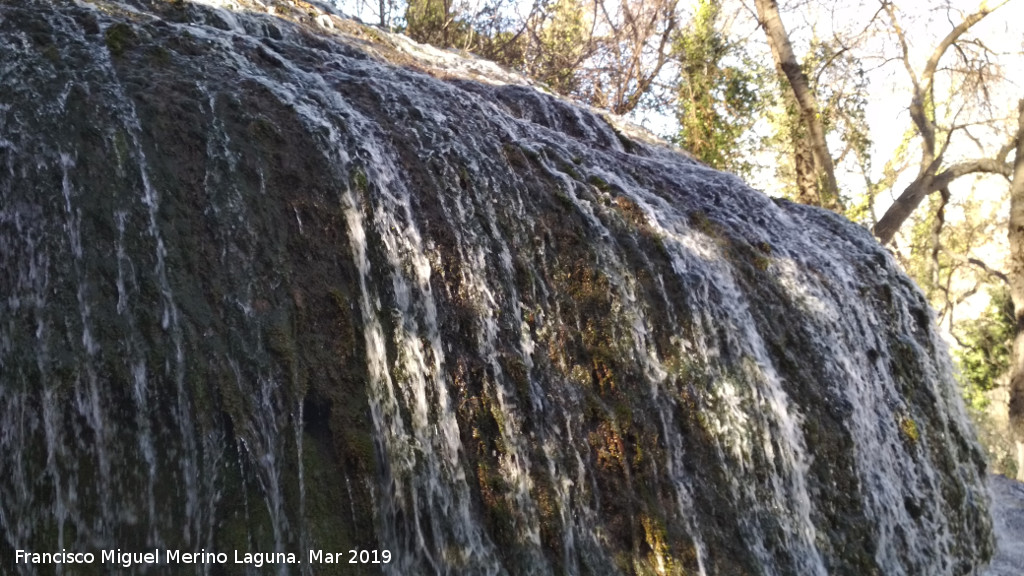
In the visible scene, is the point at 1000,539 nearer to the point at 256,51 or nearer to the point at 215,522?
the point at 215,522

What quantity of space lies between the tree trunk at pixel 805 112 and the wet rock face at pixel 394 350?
5.82 metres

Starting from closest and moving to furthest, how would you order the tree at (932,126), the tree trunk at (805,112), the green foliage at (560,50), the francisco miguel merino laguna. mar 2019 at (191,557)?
the francisco miguel merino laguna. mar 2019 at (191,557) < the tree trunk at (805,112) < the tree at (932,126) < the green foliage at (560,50)

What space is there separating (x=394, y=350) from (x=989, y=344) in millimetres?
14033

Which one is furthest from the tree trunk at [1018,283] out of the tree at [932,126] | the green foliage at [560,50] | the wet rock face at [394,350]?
the wet rock face at [394,350]

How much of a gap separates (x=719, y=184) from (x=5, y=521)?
13.2ft

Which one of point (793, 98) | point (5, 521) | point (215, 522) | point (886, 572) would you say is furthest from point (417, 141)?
point (793, 98)

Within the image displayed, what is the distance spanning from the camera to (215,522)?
8.16 feet

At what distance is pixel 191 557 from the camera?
7.97 feet

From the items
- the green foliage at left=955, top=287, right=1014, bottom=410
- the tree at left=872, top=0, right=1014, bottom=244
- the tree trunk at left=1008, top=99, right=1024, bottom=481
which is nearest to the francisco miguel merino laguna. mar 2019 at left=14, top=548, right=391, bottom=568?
the tree trunk at left=1008, top=99, right=1024, bottom=481

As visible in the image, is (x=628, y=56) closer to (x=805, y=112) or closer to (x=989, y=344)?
(x=805, y=112)

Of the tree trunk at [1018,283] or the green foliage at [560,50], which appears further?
the green foliage at [560,50]

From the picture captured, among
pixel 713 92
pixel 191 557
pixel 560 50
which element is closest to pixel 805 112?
pixel 713 92

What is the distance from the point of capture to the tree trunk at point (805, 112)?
9.84 m

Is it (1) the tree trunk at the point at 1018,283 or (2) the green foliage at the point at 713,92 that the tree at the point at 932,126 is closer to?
(1) the tree trunk at the point at 1018,283
